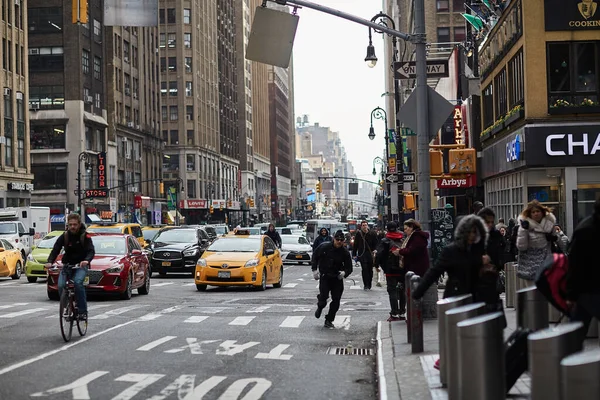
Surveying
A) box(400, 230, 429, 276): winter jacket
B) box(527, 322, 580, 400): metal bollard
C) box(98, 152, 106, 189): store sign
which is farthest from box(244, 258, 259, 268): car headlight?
box(98, 152, 106, 189): store sign

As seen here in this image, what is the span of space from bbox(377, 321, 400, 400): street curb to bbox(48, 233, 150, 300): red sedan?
855 centimetres

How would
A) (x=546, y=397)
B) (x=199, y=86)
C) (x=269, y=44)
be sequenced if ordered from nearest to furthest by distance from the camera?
Answer: (x=546, y=397), (x=269, y=44), (x=199, y=86)

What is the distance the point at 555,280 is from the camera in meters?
7.39

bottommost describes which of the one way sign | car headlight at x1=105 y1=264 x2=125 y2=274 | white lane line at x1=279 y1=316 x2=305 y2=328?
white lane line at x1=279 y1=316 x2=305 y2=328

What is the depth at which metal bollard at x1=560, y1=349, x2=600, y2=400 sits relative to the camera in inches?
197

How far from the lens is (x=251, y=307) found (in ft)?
65.3

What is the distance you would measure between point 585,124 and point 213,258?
12460 mm

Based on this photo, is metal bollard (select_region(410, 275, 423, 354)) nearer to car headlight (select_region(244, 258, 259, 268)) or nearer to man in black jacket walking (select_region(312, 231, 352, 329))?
man in black jacket walking (select_region(312, 231, 352, 329))

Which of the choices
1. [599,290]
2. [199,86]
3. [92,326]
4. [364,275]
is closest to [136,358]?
[92,326]

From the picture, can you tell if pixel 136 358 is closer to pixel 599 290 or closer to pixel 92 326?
pixel 92 326

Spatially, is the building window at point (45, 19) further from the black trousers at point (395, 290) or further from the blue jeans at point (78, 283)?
the blue jeans at point (78, 283)

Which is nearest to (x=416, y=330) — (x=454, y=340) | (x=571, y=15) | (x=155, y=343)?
(x=155, y=343)

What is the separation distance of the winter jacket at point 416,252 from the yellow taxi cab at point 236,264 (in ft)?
33.9

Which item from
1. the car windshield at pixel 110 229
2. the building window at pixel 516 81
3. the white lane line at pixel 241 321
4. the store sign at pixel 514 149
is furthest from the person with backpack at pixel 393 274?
the car windshield at pixel 110 229
